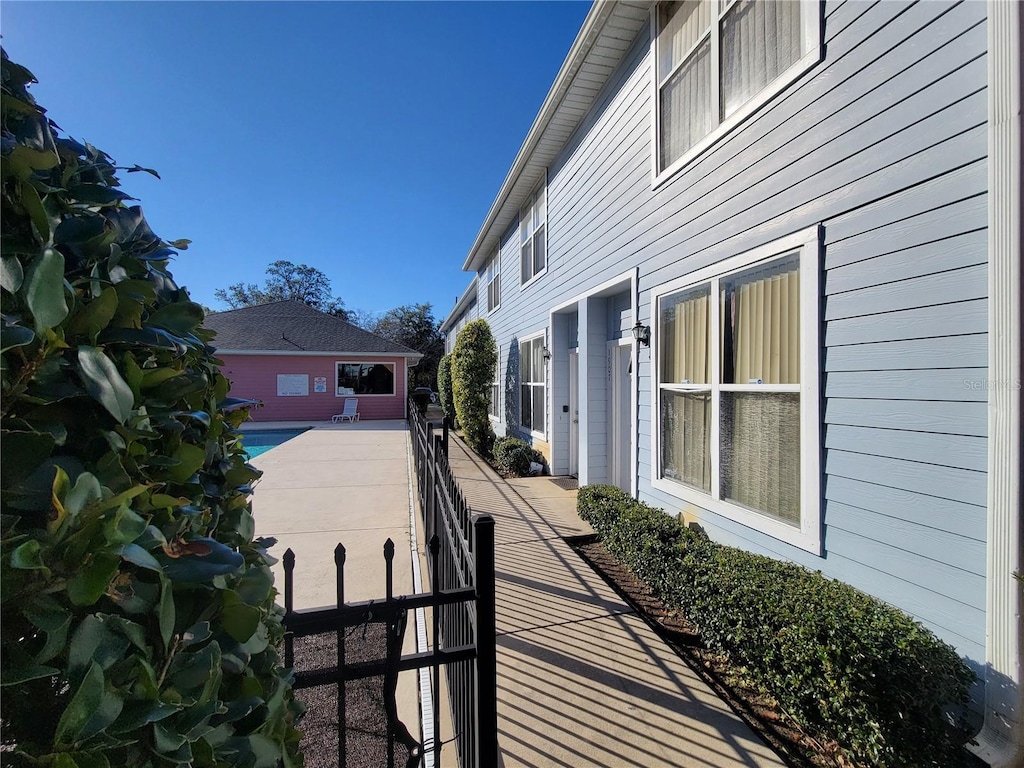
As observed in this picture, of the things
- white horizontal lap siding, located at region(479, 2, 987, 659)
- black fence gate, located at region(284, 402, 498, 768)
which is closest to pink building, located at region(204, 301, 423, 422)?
white horizontal lap siding, located at region(479, 2, 987, 659)

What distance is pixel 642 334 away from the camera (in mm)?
4965

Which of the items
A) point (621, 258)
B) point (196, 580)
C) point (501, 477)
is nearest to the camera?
point (196, 580)

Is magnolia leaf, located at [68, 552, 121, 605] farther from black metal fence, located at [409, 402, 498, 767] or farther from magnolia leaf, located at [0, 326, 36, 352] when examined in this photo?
black metal fence, located at [409, 402, 498, 767]

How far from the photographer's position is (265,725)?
782 millimetres

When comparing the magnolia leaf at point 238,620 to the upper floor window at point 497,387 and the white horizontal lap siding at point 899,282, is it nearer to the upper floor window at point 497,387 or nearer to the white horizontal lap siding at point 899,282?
the white horizontal lap siding at point 899,282

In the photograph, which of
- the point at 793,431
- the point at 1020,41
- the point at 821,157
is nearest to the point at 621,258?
the point at 821,157

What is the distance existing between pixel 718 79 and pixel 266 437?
15078 mm

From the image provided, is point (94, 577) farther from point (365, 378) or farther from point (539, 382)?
point (365, 378)

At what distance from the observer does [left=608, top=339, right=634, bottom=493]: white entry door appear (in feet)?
20.5

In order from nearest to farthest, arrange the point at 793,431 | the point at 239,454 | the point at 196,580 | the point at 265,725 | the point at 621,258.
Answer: the point at 196,580
the point at 265,725
the point at 239,454
the point at 793,431
the point at 621,258

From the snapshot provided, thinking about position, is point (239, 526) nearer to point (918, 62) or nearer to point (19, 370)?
point (19, 370)

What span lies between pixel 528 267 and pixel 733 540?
702cm

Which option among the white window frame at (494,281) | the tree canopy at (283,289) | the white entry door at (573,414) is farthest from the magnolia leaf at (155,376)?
Answer: the tree canopy at (283,289)

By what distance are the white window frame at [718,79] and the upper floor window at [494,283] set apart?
769 centimetres
